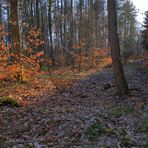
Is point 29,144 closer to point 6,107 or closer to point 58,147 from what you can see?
point 58,147

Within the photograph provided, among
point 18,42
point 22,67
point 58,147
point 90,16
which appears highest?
point 90,16

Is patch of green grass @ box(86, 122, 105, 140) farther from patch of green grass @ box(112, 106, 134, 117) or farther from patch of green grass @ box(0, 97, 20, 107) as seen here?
patch of green grass @ box(0, 97, 20, 107)

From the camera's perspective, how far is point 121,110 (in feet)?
33.3

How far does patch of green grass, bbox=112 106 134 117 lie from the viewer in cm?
975

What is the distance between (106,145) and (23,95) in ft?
22.4

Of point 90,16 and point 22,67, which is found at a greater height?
point 90,16

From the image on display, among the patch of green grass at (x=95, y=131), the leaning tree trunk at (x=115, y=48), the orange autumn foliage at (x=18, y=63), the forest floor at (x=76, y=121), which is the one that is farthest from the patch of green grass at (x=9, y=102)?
the leaning tree trunk at (x=115, y=48)

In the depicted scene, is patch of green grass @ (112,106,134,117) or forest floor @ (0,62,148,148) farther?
patch of green grass @ (112,106,134,117)

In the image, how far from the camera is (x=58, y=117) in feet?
30.7

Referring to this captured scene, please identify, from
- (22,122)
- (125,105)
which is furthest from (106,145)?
(125,105)

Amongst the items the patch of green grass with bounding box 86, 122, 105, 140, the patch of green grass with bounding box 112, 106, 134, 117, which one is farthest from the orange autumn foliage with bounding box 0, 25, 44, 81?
the patch of green grass with bounding box 86, 122, 105, 140

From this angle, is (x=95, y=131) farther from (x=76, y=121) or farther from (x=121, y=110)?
(x=121, y=110)

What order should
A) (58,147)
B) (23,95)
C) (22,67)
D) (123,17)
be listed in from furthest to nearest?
(123,17)
(22,67)
(23,95)
(58,147)

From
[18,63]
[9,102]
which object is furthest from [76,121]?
[18,63]
